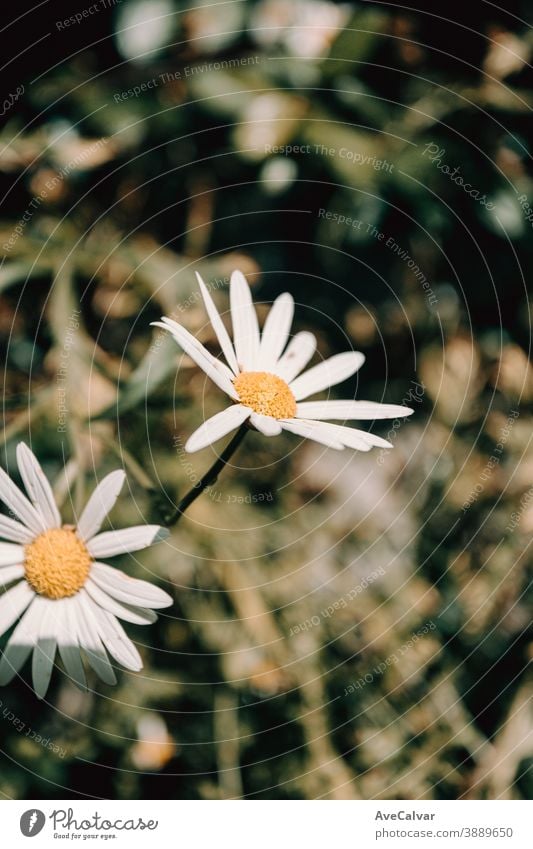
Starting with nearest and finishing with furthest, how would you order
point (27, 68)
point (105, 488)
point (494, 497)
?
point (105, 488), point (27, 68), point (494, 497)

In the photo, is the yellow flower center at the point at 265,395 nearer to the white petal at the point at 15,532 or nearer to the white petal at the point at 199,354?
the white petal at the point at 199,354

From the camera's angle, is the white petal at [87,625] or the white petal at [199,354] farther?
the white petal at [87,625]

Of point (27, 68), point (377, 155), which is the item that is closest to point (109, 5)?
point (27, 68)

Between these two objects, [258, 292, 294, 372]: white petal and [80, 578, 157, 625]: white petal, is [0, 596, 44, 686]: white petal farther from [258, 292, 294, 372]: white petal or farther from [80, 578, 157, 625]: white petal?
[258, 292, 294, 372]: white petal
